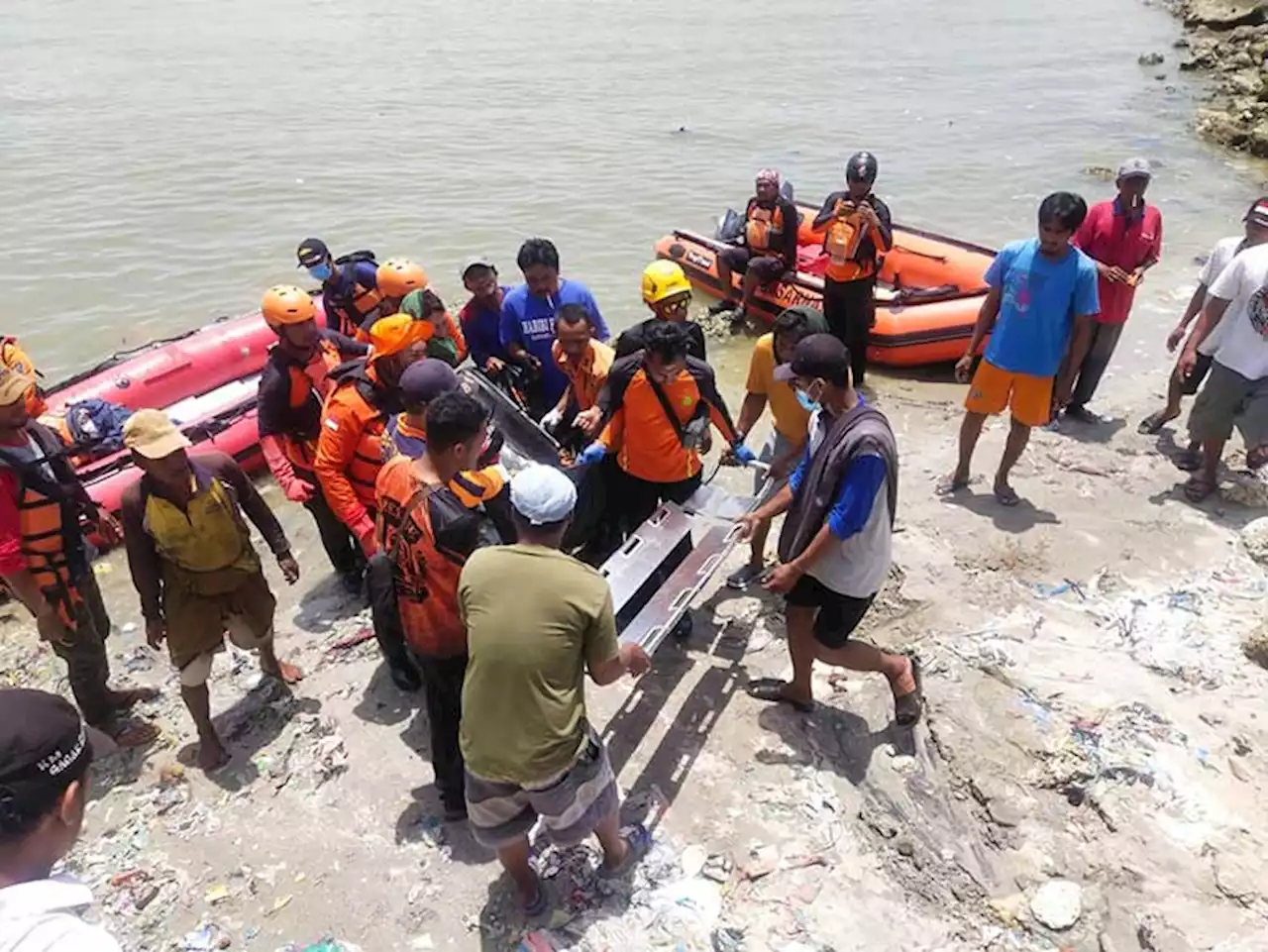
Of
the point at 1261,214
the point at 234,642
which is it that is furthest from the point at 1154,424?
the point at 234,642

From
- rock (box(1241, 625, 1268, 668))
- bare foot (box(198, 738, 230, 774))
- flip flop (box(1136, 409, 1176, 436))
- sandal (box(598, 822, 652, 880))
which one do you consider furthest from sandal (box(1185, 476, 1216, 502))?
bare foot (box(198, 738, 230, 774))

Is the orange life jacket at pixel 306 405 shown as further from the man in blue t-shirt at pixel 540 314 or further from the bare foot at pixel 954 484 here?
the bare foot at pixel 954 484

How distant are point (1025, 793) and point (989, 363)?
3.04 meters

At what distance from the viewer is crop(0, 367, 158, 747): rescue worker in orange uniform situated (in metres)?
3.99

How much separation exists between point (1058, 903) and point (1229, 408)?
12.6 ft

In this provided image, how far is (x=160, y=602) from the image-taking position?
14.1 feet

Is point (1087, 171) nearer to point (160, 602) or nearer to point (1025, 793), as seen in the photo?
point (1025, 793)

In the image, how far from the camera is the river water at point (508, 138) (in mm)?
12781

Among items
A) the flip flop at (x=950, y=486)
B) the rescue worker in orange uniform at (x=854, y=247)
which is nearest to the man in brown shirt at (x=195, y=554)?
the flip flop at (x=950, y=486)

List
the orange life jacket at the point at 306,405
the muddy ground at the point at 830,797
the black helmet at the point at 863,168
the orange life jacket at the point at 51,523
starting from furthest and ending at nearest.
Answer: the black helmet at the point at 863,168, the orange life jacket at the point at 306,405, the orange life jacket at the point at 51,523, the muddy ground at the point at 830,797

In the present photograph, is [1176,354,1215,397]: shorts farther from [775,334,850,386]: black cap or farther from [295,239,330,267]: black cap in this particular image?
[295,239,330,267]: black cap

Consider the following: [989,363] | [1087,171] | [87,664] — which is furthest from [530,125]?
[87,664]

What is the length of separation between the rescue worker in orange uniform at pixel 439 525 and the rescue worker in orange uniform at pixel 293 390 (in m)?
1.64

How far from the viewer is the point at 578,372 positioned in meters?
5.32
